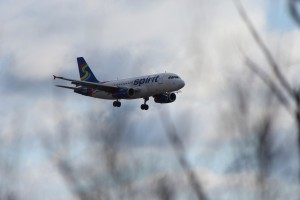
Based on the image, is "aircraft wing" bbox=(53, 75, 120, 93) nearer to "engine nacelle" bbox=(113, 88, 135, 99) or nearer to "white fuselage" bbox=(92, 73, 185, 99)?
"white fuselage" bbox=(92, 73, 185, 99)

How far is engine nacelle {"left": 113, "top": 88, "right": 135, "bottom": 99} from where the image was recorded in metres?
109

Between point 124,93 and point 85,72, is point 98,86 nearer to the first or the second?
point 124,93

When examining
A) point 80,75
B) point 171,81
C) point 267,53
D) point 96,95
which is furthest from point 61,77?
point 267,53

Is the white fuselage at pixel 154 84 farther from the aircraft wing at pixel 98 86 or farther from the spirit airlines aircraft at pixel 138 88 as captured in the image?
the aircraft wing at pixel 98 86

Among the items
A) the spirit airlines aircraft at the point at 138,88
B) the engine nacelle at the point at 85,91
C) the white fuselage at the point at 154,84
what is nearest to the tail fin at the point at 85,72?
the engine nacelle at the point at 85,91

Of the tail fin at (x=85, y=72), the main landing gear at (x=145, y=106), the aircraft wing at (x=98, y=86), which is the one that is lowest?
the main landing gear at (x=145, y=106)

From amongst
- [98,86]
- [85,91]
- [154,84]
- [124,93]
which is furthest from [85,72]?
[154,84]

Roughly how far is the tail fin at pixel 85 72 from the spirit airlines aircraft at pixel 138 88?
54.0 ft

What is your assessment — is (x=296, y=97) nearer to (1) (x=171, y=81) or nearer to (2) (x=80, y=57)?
(1) (x=171, y=81)

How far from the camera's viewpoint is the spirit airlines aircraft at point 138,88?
10488 centimetres

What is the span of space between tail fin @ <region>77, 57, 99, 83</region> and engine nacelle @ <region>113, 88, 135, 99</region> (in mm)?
23965

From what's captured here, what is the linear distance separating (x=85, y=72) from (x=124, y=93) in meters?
32.1

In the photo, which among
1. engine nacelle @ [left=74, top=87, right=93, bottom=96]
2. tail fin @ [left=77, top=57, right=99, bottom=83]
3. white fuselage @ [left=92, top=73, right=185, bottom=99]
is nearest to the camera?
white fuselage @ [left=92, top=73, right=185, bottom=99]

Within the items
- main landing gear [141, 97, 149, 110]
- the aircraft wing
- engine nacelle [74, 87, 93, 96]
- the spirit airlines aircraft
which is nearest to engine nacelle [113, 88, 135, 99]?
the spirit airlines aircraft
